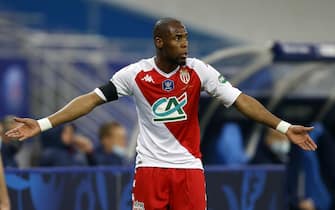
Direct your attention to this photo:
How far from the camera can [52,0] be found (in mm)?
23391

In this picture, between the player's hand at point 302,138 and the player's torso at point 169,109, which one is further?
the player's torso at point 169,109

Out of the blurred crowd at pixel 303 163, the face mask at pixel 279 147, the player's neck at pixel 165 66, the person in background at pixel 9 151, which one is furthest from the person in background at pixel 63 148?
the player's neck at pixel 165 66

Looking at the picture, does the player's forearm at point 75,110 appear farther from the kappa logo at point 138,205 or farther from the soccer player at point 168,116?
the kappa logo at point 138,205

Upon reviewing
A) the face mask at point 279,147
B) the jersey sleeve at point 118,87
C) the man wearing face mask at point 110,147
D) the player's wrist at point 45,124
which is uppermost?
the jersey sleeve at point 118,87

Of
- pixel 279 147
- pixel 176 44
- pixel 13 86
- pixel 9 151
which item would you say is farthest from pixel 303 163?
pixel 13 86

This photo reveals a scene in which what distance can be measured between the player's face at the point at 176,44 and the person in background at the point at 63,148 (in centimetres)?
379

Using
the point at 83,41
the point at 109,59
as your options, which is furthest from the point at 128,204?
the point at 83,41

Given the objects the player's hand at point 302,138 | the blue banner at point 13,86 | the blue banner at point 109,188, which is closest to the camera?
the player's hand at point 302,138

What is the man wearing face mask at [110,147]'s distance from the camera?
1120 centimetres

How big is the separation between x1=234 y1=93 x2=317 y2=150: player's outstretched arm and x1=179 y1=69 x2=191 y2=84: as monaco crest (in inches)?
14.0

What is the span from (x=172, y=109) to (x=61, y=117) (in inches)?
28.5

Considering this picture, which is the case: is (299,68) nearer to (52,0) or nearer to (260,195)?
(260,195)

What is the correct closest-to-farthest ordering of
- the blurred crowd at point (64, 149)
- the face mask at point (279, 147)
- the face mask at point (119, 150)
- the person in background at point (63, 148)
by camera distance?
the blurred crowd at point (64, 149) < the person in background at point (63, 148) < the face mask at point (119, 150) < the face mask at point (279, 147)

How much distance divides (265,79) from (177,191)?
7.04 meters
